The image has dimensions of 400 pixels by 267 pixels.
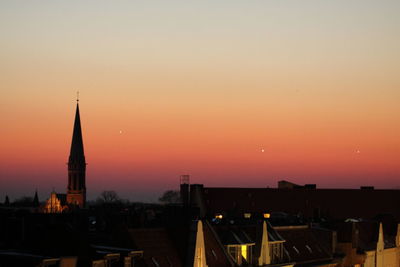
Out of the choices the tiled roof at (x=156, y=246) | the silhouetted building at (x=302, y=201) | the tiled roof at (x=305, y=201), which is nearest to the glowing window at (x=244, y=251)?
the tiled roof at (x=156, y=246)

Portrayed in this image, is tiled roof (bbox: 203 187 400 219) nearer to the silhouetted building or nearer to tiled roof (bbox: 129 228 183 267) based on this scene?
the silhouetted building

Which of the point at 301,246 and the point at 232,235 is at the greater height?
the point at 232,235

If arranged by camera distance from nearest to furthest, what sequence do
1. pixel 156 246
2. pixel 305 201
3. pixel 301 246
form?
pixel 156 246 < pixel 301 246 < pixel 305 201

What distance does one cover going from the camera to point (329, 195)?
541 feet

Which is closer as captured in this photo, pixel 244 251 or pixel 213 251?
pixel 213 251

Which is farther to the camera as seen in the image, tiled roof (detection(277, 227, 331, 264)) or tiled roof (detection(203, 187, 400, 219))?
tiled roof (detection(203, 187, 400, 219))

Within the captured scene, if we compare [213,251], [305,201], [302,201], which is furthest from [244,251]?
[305,201]

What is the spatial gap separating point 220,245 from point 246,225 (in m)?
8.78

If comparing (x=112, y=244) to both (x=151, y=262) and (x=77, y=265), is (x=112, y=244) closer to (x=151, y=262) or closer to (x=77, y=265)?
(x=151, y=262)

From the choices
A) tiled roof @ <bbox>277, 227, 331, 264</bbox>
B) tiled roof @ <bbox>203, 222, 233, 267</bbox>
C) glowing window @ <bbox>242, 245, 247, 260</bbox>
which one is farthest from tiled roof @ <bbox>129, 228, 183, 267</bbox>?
tiled roof @ <bbox>277, 227, 331, 264</bbox>

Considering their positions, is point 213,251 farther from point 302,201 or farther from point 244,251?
point 302,201

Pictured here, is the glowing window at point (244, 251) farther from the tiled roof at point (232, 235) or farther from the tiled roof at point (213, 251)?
the tiled roof at point (213, 251)

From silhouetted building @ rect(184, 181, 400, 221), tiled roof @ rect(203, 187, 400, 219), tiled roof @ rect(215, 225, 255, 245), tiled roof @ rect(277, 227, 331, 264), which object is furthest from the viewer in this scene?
tiled roof @ rect(203, 187, 400, 219)

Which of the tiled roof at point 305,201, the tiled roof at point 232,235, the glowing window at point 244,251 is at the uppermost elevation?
the tiled roof at point 305,201
